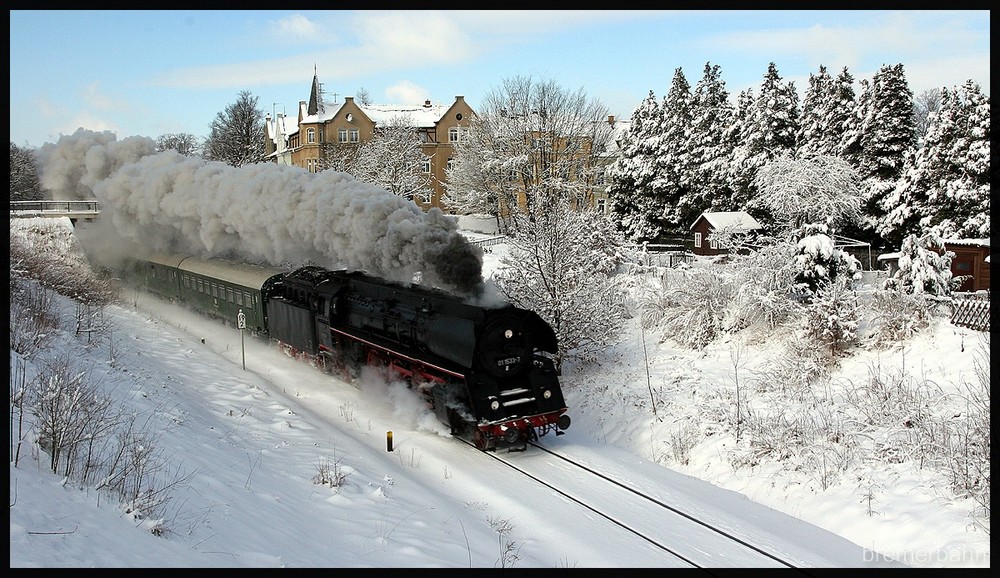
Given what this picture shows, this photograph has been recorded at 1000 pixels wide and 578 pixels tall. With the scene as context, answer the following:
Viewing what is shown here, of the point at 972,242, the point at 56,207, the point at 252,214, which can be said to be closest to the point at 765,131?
the point at 972,242

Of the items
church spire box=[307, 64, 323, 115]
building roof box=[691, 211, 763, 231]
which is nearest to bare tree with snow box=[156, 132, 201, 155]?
church spire box=[307, 64, 323, 115]

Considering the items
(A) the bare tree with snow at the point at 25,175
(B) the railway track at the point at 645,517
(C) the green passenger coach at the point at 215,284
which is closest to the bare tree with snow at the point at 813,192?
(B) the railway track at the point at 645,517

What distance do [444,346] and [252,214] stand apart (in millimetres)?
11733

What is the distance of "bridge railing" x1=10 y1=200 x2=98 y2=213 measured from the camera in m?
34.6

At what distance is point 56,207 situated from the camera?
3581cm

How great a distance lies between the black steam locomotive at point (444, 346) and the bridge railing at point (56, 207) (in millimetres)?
22244

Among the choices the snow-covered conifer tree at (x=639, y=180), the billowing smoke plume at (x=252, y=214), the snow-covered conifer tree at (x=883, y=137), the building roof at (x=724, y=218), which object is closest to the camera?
the billowing smoke plume at (x=252, y=214)

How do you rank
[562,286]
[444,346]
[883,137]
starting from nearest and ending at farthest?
[444,346], [562,286], [883,137]

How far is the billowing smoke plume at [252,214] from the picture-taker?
15039mm

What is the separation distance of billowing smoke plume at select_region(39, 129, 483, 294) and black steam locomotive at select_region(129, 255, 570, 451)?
686 millimetres

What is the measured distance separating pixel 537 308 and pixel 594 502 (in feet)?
28.1

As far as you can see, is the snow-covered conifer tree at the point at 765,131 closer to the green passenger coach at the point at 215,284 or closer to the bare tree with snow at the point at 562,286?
the bare tree with snow at the point at 562,286

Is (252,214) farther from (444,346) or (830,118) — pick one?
(830,118)
